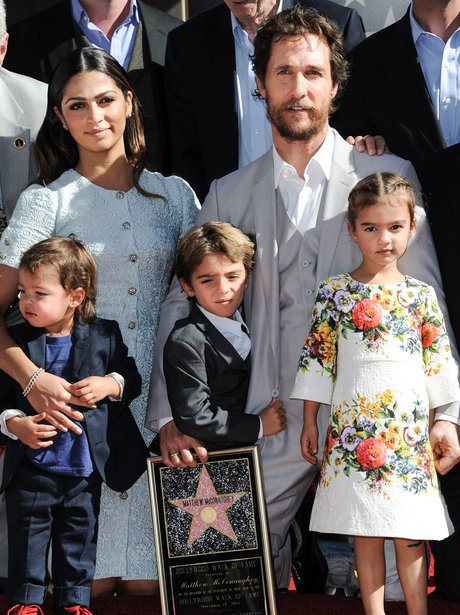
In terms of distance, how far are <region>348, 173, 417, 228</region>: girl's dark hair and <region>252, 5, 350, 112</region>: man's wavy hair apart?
0.63m

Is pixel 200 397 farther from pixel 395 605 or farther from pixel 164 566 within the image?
pixel 395 605

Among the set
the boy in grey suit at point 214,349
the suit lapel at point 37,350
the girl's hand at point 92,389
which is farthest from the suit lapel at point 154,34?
the girl's hand at point 92,389

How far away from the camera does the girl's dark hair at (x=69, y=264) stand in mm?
3408

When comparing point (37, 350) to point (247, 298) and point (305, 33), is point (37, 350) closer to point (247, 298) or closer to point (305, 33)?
point (247, 298)

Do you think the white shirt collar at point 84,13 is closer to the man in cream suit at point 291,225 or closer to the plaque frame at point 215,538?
the man in cream suit at point 291,225

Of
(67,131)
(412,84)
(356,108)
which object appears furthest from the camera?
(356,108)

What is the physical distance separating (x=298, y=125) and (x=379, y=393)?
3.48ft

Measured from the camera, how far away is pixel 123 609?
3678mm

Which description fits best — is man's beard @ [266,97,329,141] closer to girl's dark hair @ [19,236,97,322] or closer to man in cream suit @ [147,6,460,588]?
man in cream suit @ [147,6,460,588]

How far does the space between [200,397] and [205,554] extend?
1.67 ft

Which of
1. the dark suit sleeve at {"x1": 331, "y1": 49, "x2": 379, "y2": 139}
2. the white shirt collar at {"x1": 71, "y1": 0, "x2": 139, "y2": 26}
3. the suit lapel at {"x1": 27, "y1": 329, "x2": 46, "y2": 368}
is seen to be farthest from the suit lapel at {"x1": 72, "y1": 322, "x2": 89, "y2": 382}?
the white shirt collar at {"x1": 71, "y1": 0, "x2": 139, "y2": 26}

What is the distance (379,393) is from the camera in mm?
3168

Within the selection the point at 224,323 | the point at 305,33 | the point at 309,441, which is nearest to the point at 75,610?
the point at 309,441

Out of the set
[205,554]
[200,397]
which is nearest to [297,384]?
[200,397]
